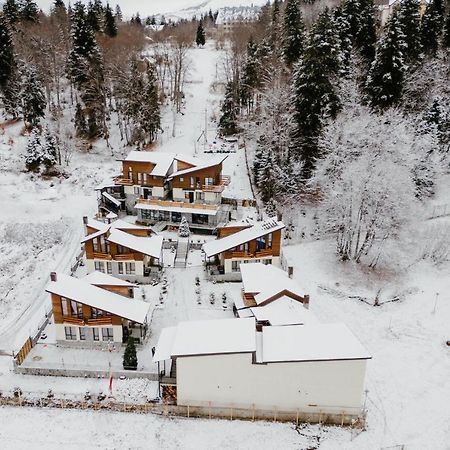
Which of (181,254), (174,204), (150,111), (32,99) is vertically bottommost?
(181,254)

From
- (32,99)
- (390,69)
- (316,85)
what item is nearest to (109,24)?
(32,99)

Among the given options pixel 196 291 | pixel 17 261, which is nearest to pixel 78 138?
pixel 17 261

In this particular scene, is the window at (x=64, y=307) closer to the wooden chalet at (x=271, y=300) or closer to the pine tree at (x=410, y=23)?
the wooden chalet at (x=271, y=300)

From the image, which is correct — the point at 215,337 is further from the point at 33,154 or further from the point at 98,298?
the point at 33,154

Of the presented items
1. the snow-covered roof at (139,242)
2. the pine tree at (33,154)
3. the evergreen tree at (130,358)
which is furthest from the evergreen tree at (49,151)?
the evergreen tree at (130,358)

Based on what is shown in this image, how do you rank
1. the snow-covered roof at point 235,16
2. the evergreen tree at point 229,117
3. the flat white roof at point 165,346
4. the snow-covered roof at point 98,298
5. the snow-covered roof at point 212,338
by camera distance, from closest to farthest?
the snow-covered roof at point 212,338
the flat white roof at point 165,346
the snow-covered roof at point 98,298
the evergreen tree at point 229,117
the snow-covered roof at point 235,16
